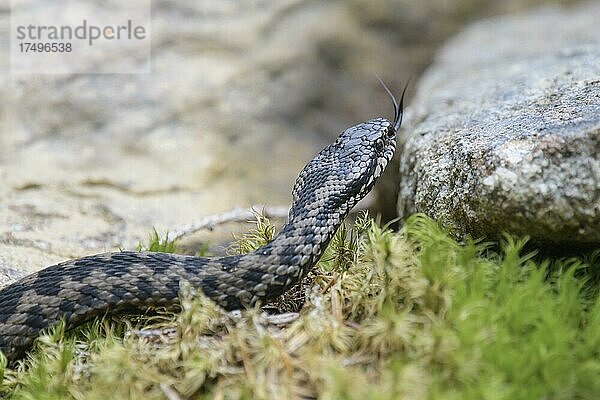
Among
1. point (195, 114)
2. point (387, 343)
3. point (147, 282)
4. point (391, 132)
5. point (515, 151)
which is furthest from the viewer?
point (195, 114)

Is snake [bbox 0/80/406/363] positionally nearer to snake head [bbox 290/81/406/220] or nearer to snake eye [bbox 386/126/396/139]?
snake head [bbox 290/81/406/220]

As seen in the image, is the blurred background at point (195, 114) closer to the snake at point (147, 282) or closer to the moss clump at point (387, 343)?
the snake at point (147, 282)

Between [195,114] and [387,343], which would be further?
[195,114]

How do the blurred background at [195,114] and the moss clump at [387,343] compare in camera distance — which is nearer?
the moss clump at [387,343]

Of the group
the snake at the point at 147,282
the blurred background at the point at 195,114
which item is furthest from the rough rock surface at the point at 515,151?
the blurred background at the point at 195,114

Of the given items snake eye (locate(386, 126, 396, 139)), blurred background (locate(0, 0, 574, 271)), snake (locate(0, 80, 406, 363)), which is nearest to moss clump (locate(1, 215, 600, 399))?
snake (locate(0, 80, 406, 363))

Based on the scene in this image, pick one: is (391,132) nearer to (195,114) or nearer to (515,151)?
(515,151)

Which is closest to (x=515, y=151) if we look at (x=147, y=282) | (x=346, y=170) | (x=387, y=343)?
(x=346, y=170)

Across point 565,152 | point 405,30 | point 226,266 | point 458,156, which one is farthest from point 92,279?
point 405,30
